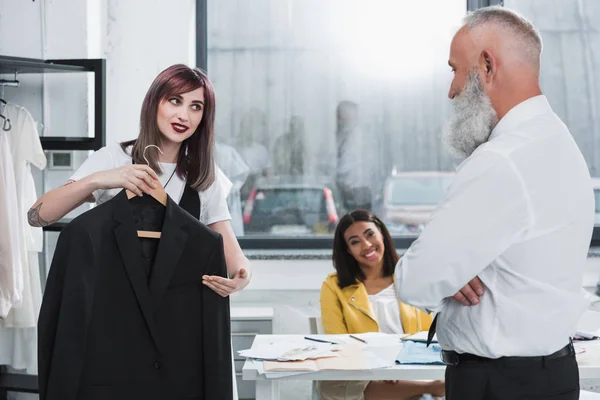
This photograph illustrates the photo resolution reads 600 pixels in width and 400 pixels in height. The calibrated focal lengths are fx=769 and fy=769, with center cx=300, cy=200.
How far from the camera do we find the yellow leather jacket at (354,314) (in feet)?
11.9

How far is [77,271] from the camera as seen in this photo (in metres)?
2.00

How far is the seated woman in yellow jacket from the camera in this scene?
11.3ft

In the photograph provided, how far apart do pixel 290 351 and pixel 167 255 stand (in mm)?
898

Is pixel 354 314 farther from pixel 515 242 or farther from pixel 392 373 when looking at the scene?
pixel 515 242

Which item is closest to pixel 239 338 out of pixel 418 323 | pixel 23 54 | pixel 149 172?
pixel 418 323

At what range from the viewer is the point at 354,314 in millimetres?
3654

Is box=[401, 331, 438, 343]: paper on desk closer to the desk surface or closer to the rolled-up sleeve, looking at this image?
the desk surface

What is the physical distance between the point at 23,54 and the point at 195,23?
1136 millimetres

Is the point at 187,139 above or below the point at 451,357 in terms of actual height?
above

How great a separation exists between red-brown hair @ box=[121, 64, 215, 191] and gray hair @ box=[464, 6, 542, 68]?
88 centimetres

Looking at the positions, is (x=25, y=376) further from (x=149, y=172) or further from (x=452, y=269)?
(x=452, y=269)

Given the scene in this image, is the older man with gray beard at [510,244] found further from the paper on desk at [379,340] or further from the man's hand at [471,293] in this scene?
the paper on desk at [379,340]

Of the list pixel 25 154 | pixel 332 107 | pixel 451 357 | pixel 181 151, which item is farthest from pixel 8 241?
pixel 451 357

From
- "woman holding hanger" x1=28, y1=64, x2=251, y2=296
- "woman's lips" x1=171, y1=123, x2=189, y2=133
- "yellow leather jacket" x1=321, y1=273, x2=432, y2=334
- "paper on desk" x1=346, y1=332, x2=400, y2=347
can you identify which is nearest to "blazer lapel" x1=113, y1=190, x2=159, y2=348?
"woman holding hanger" x1=28, y1=64, x2=251, y2=296
